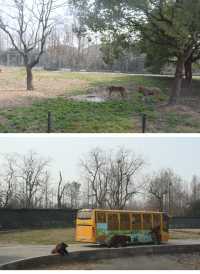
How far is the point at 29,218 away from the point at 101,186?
1.17m

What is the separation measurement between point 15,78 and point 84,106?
4.94 ft

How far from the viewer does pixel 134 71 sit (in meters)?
12.5

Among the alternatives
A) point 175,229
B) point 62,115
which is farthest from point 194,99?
point 175,229

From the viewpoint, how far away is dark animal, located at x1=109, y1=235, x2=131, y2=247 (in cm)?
944

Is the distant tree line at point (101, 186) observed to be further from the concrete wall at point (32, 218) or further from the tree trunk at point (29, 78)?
the tree trunk at point (29, 78)

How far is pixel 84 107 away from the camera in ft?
38.5

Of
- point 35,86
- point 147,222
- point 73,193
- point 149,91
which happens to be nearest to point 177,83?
point 149,91

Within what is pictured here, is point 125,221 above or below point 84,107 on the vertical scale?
below

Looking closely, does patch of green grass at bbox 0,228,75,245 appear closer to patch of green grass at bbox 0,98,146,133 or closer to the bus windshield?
the bus windshield

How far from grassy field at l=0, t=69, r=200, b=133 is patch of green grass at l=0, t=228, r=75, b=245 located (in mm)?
2349

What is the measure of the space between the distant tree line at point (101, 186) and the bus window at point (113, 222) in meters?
0.22

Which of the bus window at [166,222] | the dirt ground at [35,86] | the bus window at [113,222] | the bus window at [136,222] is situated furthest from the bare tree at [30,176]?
the dirt ground at [35,86]

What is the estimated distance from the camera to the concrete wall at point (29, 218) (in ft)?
29.9

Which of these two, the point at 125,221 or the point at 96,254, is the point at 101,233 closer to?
the point at 125,221
